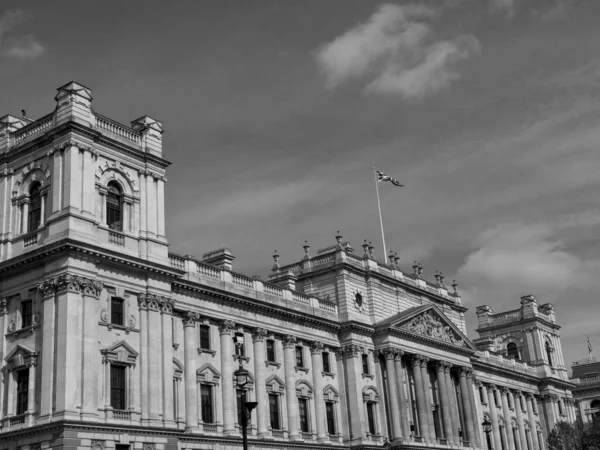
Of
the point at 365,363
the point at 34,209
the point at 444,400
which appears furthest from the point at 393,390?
the point at 34,209

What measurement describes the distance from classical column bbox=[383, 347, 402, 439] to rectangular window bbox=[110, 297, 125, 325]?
27.9 m

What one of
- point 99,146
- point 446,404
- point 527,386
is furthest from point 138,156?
A: point 527,386

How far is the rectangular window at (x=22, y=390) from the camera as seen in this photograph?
141 feet

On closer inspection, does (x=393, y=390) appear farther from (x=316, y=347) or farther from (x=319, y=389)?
(x=316, y=347)

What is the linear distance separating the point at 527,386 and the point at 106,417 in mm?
68068

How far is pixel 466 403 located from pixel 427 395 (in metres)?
8.49

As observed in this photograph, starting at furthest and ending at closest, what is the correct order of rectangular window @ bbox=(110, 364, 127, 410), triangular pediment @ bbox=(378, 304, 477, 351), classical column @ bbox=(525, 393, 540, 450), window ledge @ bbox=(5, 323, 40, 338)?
classical column @ bbox=(525, 393, 540, 450) < triangular pediment @ bbox=(378, 304, 477, 351) < window ledge @ bbox=(5, 323, 40, 338) < rectangular window @ bbox=(110, 364, 127, 410)

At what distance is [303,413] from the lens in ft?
198

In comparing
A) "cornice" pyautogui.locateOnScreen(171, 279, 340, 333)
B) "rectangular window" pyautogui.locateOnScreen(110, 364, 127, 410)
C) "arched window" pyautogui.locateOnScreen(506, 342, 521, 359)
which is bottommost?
"rectangular window" pyautogui.locateOnScreen(110, 364, 127, 410)

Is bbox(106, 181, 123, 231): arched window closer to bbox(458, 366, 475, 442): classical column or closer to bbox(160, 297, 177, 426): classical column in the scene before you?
bbox(160, 297, 177, 426): classical column

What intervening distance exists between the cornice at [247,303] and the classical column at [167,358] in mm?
3164

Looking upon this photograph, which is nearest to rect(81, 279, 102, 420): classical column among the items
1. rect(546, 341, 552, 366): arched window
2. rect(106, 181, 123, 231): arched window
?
rect(106, 181, 123, 231): arched window

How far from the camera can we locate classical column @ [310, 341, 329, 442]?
6066 centimetres

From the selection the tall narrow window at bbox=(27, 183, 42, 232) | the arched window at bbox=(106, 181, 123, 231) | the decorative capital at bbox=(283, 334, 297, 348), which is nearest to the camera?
the tall narrow window at bbox=(27, 183, 42, 232)
